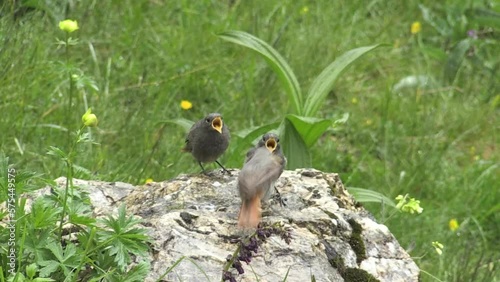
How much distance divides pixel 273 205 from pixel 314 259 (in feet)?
1.32

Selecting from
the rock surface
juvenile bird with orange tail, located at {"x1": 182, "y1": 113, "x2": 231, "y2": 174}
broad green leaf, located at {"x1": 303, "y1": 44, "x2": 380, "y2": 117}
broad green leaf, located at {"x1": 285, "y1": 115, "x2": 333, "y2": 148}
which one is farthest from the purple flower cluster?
broad green leaf, located at {"x1": 303, "y1": 44, "x2": 380, "y2": 117}

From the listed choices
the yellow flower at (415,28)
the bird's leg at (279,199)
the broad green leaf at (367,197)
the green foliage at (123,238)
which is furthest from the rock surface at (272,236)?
the yellow flower at (415,28)

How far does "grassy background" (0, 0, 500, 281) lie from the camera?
537cm

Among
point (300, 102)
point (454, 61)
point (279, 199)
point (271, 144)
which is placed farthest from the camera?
point (454, 61)

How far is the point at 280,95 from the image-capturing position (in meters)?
6.65

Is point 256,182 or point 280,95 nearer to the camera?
point 256,182

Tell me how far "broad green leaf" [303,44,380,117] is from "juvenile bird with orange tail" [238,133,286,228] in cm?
166

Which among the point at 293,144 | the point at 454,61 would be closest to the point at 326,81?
the point at 293,144

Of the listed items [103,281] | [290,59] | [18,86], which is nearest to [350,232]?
[103,281]

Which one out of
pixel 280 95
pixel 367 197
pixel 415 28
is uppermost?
pixel 415 28

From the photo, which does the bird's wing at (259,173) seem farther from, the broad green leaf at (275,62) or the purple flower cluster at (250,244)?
the broad green leaf at (275,62)

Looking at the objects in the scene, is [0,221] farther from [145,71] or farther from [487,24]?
[487,24]

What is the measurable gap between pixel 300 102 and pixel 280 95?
142 centimetres

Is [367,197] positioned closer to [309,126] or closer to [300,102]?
[309,126]
